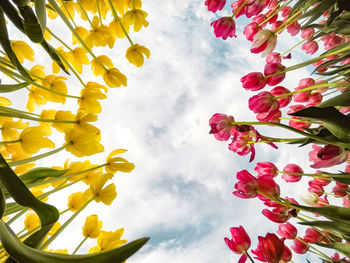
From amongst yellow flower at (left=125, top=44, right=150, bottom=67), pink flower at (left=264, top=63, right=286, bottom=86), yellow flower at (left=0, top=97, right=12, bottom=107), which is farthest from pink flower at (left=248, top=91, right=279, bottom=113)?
yellow flower at (left=0, top=97, right=12, bottom=107)

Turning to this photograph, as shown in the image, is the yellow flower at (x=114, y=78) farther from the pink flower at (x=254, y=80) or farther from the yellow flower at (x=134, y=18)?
the pink flower at (x=254, y=80)

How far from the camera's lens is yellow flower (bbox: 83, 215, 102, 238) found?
0.60 m

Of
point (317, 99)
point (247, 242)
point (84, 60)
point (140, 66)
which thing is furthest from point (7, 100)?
point (317, 99)

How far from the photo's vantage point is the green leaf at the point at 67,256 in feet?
0.61

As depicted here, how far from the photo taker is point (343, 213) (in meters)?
0.41

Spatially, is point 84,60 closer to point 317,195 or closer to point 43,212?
point 43,212

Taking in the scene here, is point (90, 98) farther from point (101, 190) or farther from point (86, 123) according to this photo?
point (101, 190)

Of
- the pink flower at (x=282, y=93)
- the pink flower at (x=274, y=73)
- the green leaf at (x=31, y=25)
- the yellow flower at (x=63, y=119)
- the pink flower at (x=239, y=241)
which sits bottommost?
the pink flower at (x=239, y=241)

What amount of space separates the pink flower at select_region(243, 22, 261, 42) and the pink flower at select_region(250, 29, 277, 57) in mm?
132

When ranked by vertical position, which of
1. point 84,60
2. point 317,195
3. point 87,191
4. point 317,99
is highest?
point 84,60

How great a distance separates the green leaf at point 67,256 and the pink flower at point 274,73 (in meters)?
0.57

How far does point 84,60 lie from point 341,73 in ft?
2.35

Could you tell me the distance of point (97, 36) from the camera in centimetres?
73

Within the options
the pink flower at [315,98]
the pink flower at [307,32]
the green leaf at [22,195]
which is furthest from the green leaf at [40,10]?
the pink flower at [307,32]
